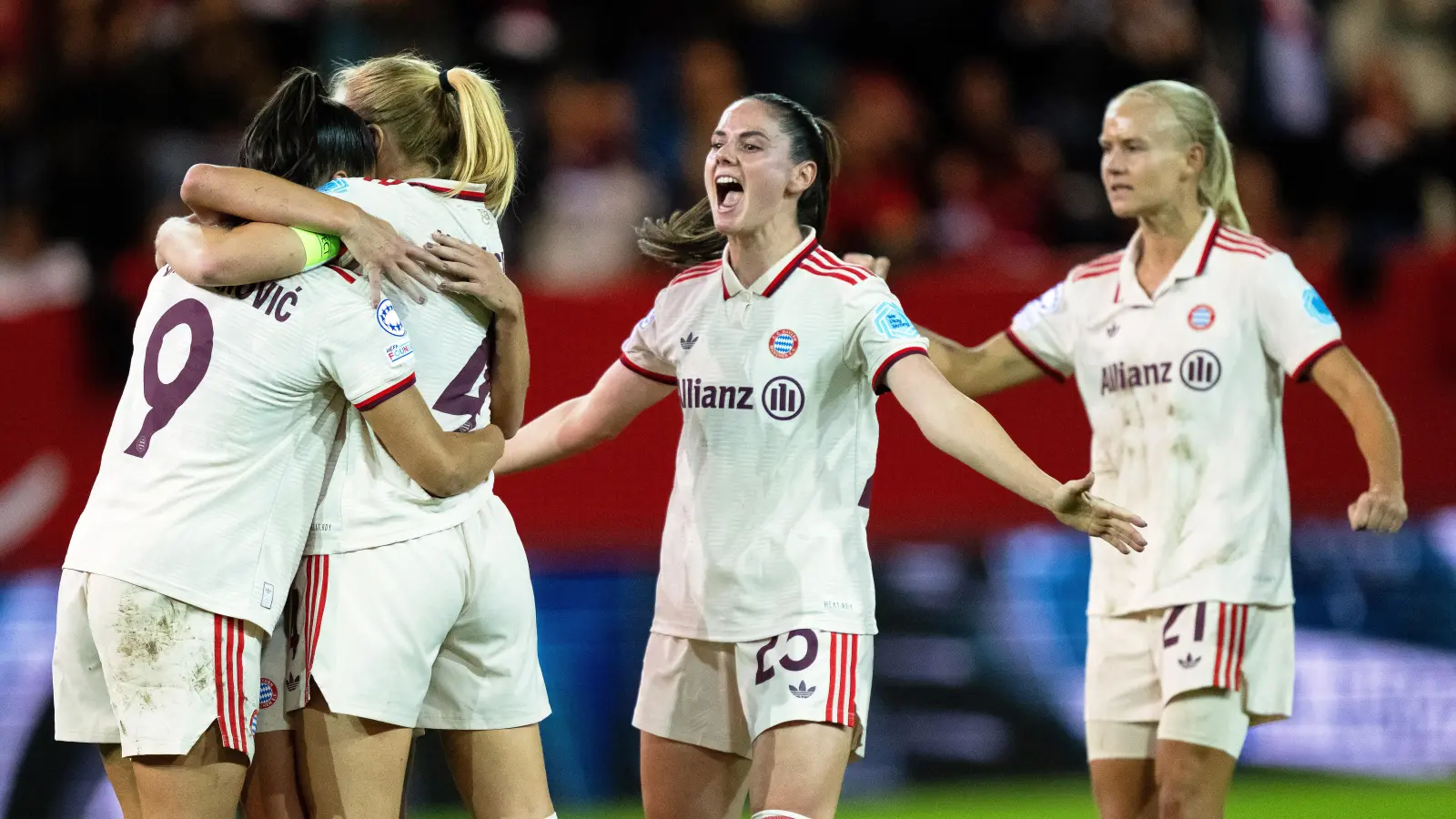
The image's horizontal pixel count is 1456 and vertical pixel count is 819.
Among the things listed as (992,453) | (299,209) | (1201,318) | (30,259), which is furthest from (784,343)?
(30,259)

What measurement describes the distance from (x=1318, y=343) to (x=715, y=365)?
1900 millimetres

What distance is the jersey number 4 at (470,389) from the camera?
4.15 meters

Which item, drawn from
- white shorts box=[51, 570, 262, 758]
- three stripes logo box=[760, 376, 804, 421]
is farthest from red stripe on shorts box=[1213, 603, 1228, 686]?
white shorts box=[51, 570, 262, 758]

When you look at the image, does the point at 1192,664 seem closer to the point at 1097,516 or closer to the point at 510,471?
the point at 1097,516

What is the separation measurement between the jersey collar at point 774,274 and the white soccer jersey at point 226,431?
106 cm

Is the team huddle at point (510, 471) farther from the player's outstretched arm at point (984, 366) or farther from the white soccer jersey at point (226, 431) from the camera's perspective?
the player's outstretched arm at point (984, 366)

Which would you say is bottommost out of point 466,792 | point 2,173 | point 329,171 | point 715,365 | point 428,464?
point 466,792

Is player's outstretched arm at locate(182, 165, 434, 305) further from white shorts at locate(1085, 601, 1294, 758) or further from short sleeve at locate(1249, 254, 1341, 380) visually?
short sleeve at locate(1249, 254, 1341, 380)

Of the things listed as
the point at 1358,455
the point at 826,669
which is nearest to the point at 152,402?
the point at 826,669

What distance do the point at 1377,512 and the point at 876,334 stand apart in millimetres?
1634

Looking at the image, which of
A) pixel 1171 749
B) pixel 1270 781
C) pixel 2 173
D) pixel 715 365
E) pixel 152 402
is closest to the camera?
pixel 152 402

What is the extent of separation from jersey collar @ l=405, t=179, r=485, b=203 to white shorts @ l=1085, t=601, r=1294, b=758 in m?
2.43

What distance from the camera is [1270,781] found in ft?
26.4

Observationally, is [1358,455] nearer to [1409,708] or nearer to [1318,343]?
[1409,708]
